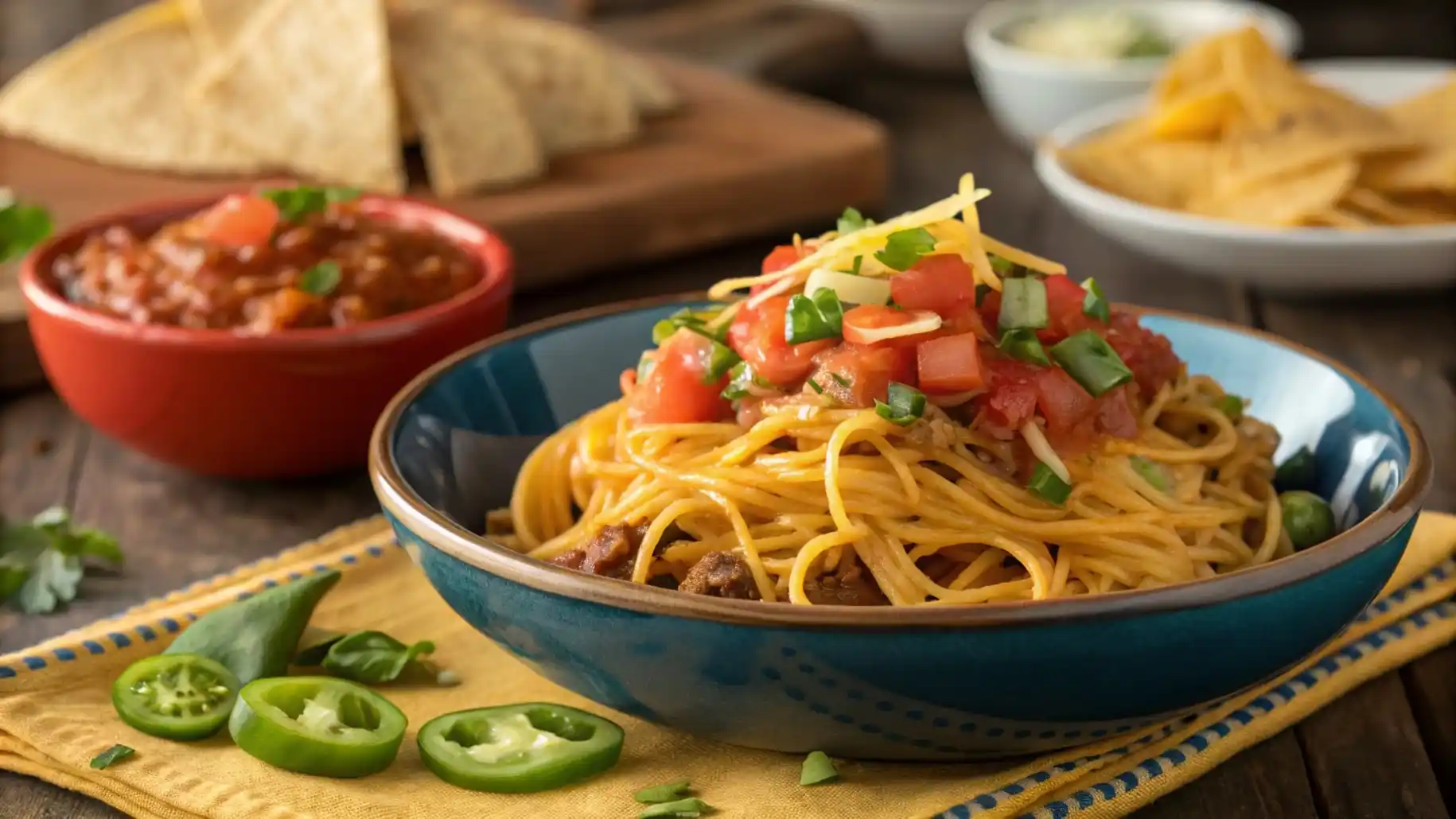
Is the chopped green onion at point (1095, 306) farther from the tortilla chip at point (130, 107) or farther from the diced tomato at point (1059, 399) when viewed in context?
the tortilla chip at point (130, 107)

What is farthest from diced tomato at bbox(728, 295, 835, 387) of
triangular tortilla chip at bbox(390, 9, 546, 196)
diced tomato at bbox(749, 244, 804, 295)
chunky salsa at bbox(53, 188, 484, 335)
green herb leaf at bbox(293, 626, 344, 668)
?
triangular tortilla chip at bbox(390, 9, 546, 196)

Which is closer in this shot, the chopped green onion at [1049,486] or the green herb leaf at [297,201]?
the chopped green onion at [1049,486]

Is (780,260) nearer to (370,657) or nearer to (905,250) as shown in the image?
(905,250)

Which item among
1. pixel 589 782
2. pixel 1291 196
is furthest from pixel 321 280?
pixel 1291 196

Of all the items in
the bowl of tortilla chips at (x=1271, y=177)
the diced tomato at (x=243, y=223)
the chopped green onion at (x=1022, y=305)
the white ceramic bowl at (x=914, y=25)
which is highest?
the chopped green onion at (x=1022, y=305)

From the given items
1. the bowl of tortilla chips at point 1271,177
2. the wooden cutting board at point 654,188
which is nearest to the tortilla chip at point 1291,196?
the bowl of tortilla chips at point 1271,177

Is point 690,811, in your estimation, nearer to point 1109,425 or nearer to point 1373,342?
point 1109,425

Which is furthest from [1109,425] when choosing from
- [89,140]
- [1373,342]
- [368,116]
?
[89,140]
